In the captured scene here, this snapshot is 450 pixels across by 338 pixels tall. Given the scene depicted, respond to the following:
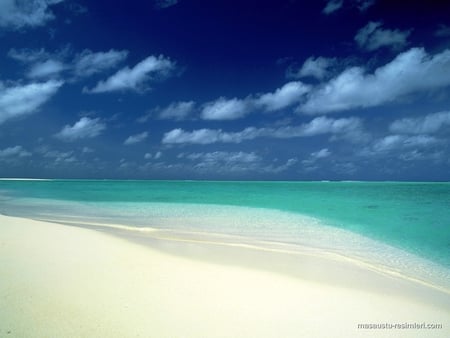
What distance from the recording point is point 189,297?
16.1 ft

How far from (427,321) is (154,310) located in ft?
14.0

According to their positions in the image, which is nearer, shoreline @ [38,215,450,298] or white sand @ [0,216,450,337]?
white sand @ [0,216,450,337]

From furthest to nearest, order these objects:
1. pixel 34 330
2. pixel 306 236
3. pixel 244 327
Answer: pixel 306 236 < pixel 244 327 < pixel 34 330

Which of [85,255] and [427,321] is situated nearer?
[427,321]

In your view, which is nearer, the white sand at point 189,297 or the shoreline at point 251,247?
the white sand at point 189,297

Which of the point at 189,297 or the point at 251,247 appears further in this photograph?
the point at 251,247

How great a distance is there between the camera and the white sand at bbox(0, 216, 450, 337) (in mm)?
3988

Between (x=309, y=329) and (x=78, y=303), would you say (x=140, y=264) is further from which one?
(x=309, y=329)

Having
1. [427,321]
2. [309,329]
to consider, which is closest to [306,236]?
[427,321]

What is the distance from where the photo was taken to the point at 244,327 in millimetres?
4059

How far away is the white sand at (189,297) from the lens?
3.99 m

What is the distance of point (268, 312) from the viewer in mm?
4504

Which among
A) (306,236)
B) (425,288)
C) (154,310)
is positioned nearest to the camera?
(154,310)

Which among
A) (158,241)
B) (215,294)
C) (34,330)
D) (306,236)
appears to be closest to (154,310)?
(215,294)
